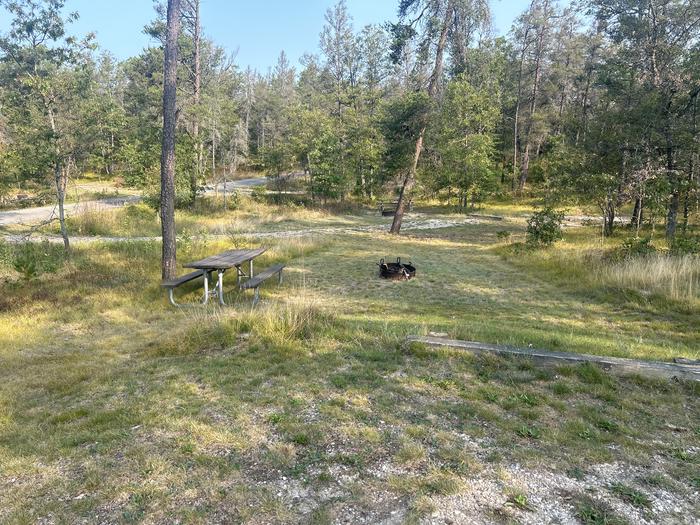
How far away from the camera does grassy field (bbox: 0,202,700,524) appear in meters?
2.35

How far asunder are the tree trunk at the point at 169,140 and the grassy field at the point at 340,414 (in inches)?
43.2

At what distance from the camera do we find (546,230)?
1289cm

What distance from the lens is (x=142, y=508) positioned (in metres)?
2.29

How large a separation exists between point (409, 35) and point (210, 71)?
89.9ft

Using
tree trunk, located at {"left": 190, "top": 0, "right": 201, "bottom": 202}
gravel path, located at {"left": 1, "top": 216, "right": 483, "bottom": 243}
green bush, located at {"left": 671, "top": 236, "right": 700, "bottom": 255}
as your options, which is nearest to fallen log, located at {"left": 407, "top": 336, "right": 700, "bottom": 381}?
green bush, located at {"left": 671, "top": 236, "right": 700, "bottom": 255}

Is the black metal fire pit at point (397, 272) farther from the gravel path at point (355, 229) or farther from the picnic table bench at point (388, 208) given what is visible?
the picnic table bench at point (388, 208)

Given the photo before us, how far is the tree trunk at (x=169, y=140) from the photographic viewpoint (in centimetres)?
796

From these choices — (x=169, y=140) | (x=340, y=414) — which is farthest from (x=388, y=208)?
(x=340, y=414)

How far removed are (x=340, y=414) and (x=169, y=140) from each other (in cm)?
689

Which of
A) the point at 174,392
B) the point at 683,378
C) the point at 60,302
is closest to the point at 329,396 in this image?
the point at 174,392

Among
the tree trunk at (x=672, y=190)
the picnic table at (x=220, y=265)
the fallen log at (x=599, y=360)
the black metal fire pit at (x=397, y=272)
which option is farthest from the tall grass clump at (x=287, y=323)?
the tree trunk at (x=672, y=190)

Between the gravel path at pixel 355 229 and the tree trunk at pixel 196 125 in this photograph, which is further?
the tree trunk at pixel 196 125

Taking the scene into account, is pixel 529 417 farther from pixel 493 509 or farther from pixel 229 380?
pixel 229 380

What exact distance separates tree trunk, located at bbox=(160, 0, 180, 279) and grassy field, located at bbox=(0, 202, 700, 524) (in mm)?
1096
